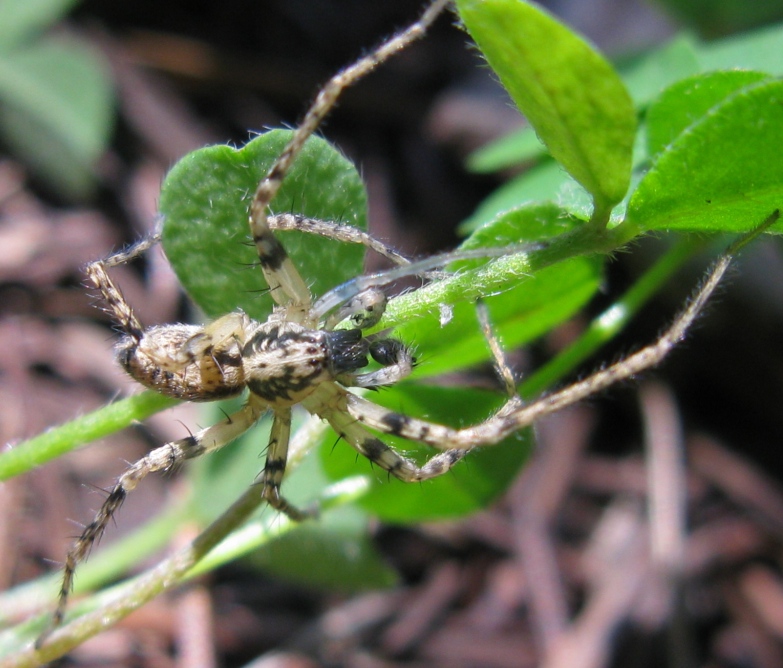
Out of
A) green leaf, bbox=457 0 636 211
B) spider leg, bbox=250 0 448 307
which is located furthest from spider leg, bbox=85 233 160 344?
green leaf, bbox=457 0 636 211

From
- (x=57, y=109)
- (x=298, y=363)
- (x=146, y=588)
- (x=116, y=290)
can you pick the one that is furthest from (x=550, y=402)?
(x=57, y=109)

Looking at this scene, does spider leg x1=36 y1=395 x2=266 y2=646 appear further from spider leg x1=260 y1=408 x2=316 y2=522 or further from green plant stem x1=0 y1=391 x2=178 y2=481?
green plant stem x1=0 y1=391 x2=178 y2=481

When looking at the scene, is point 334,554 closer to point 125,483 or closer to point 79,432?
point 125,483

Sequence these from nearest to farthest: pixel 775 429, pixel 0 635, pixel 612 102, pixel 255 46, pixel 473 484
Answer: pixel 612 102 → pixel 0 635 → pixel 473 484 → pixel 775 429 → pixel 255 46

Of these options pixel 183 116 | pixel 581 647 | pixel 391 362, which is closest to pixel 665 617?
pixel 581 647

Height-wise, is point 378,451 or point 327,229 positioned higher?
point 327,229

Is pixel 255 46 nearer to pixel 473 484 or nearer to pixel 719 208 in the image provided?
pixel 473 484
